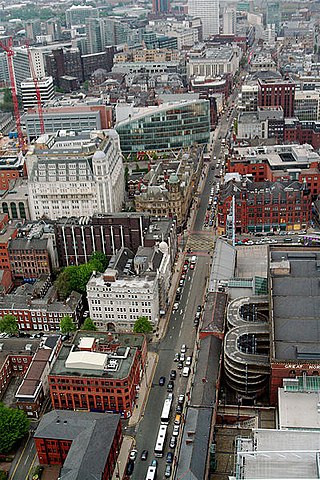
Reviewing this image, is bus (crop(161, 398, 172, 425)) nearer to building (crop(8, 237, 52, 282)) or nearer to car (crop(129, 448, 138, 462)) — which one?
car (crop(129, 448, 138, 462))

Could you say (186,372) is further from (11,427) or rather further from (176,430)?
(11,427)

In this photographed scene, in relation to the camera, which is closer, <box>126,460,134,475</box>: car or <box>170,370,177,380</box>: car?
<box>126,460,134,475</box>: car

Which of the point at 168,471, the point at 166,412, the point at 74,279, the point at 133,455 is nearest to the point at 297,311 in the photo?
the point at 166,412

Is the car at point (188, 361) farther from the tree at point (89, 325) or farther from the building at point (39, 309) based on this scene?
the building at point (39, 309)

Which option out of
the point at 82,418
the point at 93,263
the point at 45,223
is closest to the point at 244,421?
the point at 82,418

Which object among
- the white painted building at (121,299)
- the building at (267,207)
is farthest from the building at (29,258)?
the building at (267,207)

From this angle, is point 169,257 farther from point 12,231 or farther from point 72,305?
point 12,231

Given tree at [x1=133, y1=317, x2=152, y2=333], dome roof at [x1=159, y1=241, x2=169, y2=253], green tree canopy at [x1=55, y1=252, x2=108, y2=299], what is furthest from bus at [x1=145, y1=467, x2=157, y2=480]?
dome roof at [x1=159, y1=241, x2=169, y2=253]
